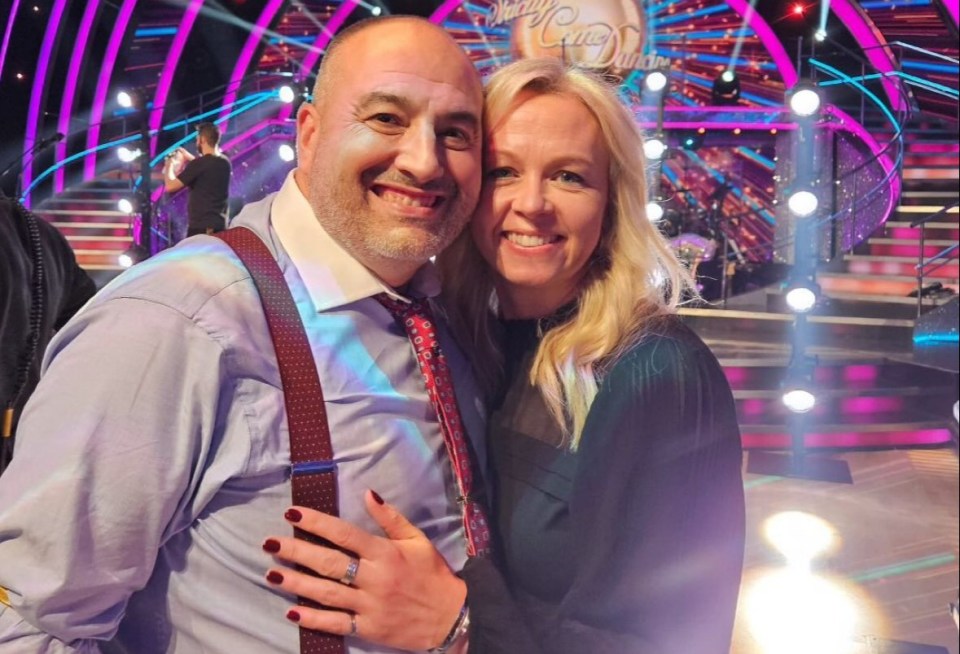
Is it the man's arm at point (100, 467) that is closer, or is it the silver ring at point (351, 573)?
the man's arm at point (100, 467)

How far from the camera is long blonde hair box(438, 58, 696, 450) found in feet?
4.60

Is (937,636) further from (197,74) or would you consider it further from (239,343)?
(197,74)

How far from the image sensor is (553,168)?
149 centimetres

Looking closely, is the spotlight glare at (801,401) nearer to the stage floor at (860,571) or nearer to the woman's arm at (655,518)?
the stage floor at (860,571)

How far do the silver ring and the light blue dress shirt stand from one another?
7cm

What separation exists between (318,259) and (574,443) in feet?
1.91

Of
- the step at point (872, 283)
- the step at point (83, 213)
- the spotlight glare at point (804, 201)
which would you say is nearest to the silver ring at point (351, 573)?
the spotlight glare at point (804, 201)

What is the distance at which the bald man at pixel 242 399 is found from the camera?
0.97 m

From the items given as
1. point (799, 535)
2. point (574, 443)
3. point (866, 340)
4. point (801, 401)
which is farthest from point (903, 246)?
point (574, 443)

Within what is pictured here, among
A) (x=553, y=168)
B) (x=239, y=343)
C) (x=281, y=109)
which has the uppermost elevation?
(x=281, y=109)

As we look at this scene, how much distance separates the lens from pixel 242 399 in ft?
3.42

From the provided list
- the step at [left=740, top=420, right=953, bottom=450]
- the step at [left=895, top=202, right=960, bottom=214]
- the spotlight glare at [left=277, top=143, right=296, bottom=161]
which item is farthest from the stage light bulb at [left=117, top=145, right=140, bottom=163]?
the step at [left=895, top=202, right=960, bottom=214]

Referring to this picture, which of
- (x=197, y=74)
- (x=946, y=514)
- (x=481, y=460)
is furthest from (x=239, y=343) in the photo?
(x=197, y=74)

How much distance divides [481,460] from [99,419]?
72 centimetres
